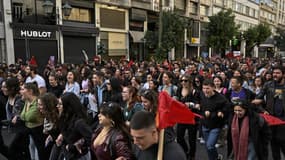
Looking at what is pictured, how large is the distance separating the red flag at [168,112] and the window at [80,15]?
2002 centimetres

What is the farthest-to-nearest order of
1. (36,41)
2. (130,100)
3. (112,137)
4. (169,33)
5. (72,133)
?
(169,33) < (36,41) < (130,100) < (72,133) < (112,137)

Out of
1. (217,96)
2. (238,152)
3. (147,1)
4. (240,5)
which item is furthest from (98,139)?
(240,5)

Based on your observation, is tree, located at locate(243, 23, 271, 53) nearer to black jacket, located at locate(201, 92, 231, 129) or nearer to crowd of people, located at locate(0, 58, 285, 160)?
crowd of people, located at locate(0, 58, 285, 160)

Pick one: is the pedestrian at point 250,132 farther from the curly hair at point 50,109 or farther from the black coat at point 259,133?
the curly hair at point 50,109

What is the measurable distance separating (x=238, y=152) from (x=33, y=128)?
3.13 m

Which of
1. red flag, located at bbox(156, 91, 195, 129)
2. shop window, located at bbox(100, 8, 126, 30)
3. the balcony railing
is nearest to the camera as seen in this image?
red flag, located at bbox(156, 91, 195, 129)

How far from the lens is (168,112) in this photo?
9.61ft

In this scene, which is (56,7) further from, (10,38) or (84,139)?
(84,139)

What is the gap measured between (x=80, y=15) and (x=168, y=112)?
21.0 metres

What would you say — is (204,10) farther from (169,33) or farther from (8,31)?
(8,31)

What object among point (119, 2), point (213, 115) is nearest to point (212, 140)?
point (213, 115)

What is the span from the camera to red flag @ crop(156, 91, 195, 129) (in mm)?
2855

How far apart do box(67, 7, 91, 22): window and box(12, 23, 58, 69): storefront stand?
2.33m

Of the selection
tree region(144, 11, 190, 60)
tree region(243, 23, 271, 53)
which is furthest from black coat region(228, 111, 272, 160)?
tree region(243, 23, 271, 53)
